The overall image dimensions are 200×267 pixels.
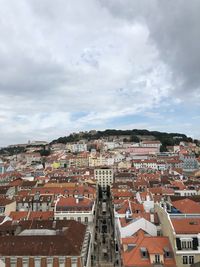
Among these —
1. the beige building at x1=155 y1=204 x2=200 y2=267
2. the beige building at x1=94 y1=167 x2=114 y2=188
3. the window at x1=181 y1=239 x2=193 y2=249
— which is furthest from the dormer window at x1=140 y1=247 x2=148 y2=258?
the beige building at x1=94 y1=167 x2=114 y2=188

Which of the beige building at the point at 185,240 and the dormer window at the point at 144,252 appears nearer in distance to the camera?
the beige building at the point at 185,240

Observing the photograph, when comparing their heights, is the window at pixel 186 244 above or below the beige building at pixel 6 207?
above

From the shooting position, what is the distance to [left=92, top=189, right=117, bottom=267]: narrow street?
54625mm

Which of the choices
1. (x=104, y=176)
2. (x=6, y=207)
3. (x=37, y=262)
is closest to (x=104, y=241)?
(x=6, y=207)

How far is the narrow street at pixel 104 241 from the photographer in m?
54.6

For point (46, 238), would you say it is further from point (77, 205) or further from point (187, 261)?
point (77, 205)

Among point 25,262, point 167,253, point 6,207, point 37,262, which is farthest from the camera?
point 6,207

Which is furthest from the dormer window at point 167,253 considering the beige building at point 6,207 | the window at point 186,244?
the beige building at point 6,207

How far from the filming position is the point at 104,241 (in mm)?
65375

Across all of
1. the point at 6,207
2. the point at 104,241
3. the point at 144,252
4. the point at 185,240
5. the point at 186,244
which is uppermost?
the point at 185,240

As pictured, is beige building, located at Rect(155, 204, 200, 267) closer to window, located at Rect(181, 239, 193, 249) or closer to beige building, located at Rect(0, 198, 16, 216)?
window, located at Rect(181, 239, 193, 249)

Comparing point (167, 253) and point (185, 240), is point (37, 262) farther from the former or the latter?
point (185, 240)

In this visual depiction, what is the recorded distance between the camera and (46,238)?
131ft

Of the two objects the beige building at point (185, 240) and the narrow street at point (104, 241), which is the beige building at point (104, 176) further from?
the beige building at point (185, 240)
